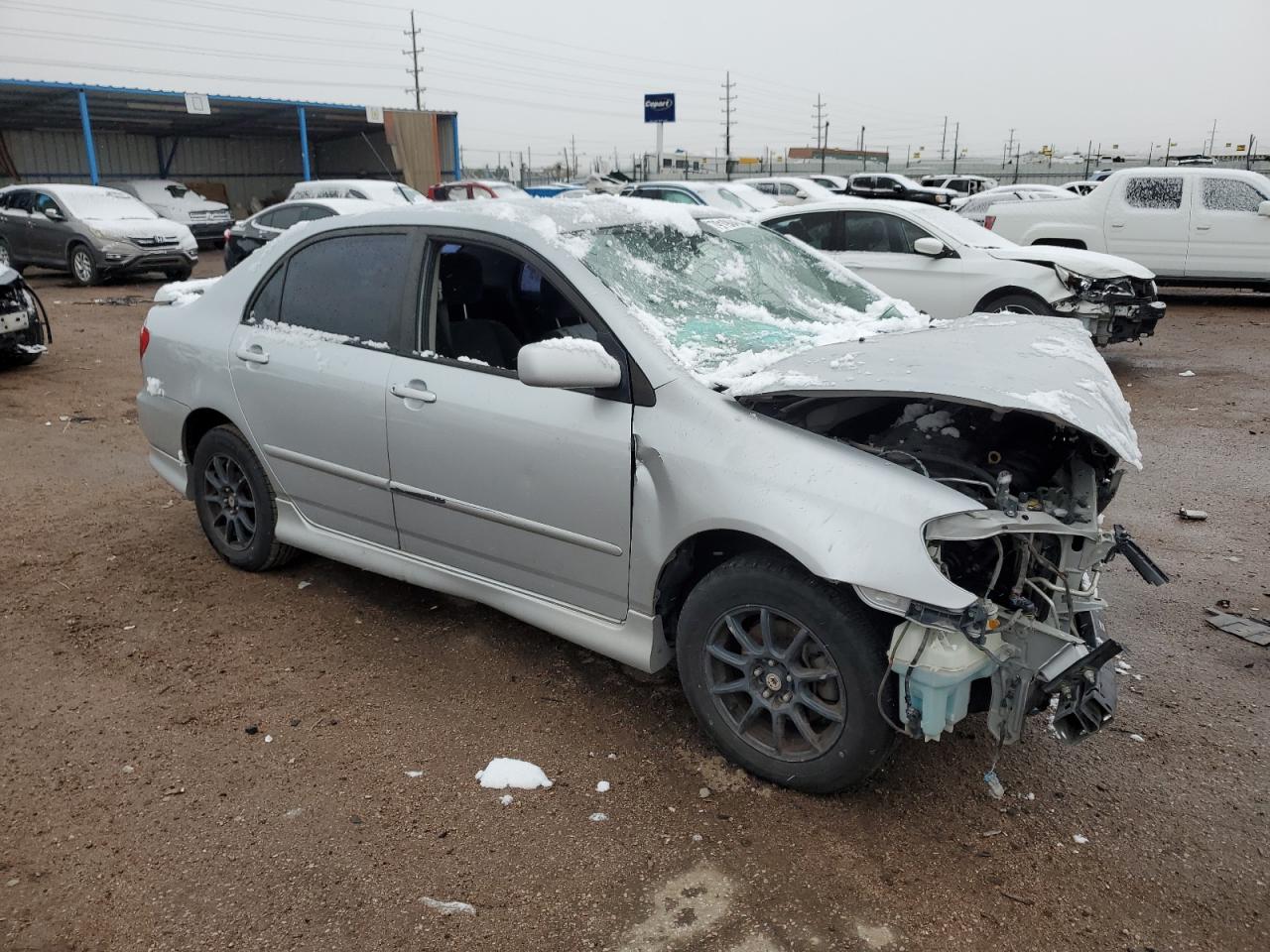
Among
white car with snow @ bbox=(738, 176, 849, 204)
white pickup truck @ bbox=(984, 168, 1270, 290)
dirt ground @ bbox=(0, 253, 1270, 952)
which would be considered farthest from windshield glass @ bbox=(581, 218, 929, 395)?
white car with snow @ bbox=(738, 176, 849, 204)

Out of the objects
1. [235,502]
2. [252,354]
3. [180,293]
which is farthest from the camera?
[180,293]

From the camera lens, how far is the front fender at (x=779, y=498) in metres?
2.49

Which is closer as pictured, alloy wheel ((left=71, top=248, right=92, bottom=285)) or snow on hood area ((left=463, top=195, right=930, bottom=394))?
snow on hood area ((left=463, top=195, right=930, bottom=394))

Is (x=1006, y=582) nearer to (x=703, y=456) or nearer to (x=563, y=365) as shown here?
(x=703, y=456)

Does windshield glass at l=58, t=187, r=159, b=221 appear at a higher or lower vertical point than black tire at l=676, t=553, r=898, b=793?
higher

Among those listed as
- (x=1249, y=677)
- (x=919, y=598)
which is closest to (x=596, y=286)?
(x=919, y=598)

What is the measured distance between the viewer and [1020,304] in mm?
8641

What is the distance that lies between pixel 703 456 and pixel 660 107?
1038 inches

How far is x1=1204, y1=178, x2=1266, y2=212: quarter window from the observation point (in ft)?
39.0

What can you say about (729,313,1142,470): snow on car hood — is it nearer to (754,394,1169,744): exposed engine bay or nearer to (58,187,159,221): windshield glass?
(754,394,1169,744): exposed engine bay

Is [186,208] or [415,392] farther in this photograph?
[186,208]

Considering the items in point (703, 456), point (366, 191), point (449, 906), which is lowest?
point (449, 906)

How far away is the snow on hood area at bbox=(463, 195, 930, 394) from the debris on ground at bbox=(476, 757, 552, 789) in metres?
1.35

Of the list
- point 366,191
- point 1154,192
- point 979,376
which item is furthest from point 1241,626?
point 366,191
